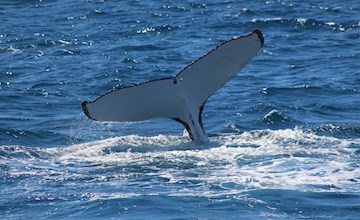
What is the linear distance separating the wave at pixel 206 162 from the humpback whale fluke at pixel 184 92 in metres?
0.57

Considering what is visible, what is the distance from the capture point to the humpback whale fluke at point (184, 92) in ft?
43.9

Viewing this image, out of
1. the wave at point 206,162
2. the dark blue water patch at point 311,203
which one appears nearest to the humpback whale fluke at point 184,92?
the wave at point 206,162

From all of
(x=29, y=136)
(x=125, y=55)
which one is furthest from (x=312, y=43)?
(x=29, y=136)

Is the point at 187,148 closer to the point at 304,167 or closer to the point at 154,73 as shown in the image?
the point at 304,167

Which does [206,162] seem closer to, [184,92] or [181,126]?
[184,92]

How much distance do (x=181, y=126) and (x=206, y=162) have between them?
3.64 meters

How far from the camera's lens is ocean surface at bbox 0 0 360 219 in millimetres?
11773

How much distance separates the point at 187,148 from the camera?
14109 millimetres

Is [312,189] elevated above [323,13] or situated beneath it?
situated beneath

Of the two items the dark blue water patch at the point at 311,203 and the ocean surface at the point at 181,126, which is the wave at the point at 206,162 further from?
the dark blue water patch at the point at 311,203

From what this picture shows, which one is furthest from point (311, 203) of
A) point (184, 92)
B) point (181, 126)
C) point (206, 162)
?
point (181, 126)

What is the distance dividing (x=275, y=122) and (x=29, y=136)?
13.8ft

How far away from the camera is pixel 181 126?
55.5 ft

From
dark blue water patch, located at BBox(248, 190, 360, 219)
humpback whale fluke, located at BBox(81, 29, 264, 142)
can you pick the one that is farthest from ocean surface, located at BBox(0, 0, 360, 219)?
humpback whale fluke, located at BBox(81, 29, 264, 142)
